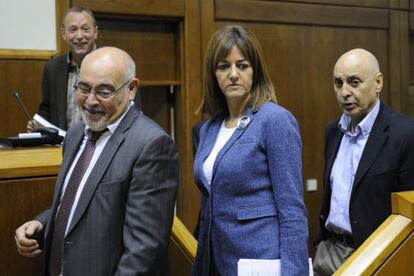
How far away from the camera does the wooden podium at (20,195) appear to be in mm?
1503

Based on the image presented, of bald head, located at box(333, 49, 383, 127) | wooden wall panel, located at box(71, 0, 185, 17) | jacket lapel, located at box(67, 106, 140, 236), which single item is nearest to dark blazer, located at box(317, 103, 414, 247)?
bald head, located at box(333, 49, 383, 127)

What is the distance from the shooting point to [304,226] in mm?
1365

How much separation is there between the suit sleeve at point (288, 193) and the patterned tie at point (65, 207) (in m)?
0.42

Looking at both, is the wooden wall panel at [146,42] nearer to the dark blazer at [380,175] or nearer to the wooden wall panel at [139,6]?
the wooden wall panel at [139,6]

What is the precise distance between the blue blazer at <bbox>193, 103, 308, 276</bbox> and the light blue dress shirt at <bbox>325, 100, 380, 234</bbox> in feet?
2.28

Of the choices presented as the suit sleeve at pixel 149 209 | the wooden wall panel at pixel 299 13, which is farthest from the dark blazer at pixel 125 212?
the wooden wall panel at pixel 299 13

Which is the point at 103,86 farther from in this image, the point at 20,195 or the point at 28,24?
the point at 28,24

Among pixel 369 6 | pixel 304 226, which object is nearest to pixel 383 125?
pixel 304 226

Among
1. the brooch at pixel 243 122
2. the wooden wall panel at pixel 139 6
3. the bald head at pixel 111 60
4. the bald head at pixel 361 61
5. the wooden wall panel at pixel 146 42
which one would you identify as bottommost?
the brooch at pixel 243 122

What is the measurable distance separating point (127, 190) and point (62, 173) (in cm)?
23

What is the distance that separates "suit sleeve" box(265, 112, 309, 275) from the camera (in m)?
1.34

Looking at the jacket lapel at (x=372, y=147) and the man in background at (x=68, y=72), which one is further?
the man in background at (x=68, y=72)

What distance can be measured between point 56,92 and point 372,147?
4.74 feet

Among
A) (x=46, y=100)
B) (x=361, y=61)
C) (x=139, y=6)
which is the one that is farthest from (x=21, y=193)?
(x=139, y=6)
